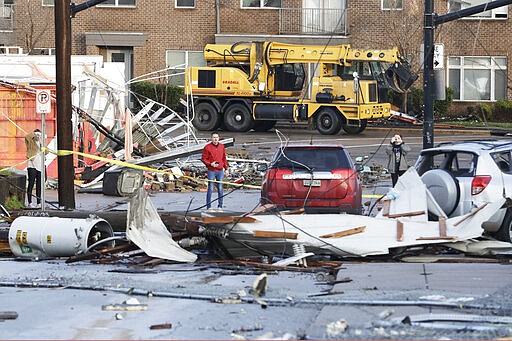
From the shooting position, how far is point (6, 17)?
50656mm

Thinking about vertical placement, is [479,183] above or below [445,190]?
above

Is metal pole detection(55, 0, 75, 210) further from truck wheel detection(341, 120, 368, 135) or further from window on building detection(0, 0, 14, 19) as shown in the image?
window on building detection(0, 0, 14, 19)

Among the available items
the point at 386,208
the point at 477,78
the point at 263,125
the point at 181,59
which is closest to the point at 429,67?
the point at 386,208

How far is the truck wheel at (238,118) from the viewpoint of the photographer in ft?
137

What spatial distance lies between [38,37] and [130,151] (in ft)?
76.6

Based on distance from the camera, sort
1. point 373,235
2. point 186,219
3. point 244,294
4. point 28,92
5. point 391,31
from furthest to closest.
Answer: point 391,31 < point 28,92 < point 186,219 < point 373,235 < point 244,294

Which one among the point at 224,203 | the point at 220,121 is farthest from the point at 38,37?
the point at 224,203

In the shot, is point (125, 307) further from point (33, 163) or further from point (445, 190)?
point (33, 163)

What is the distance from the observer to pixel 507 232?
49.6ft

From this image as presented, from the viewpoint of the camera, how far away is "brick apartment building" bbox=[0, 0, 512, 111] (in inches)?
1909

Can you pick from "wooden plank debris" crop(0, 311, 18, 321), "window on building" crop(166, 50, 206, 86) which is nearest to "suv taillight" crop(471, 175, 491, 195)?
"wooden plank debris" crop(0, 311, 18, 321)

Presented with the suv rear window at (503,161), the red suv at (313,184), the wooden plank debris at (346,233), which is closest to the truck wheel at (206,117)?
the red suv at (313,184)

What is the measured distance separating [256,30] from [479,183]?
35.2 meters

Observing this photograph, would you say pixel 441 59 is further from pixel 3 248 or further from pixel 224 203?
pixel 3 248
